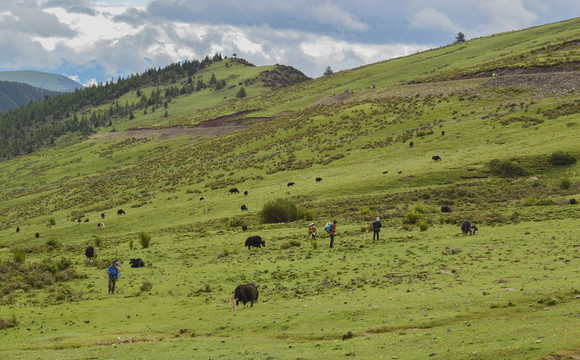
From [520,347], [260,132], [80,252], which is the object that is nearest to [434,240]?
[520,347]

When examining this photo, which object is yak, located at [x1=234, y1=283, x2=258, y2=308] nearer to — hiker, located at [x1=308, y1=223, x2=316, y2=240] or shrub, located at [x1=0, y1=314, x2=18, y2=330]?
shrub, located at [x1=0, y1=314, x2=18, y2=330]

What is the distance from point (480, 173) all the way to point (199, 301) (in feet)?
131

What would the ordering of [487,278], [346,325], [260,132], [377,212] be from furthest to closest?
[260,132], [377,212], [487,278], [346,325]

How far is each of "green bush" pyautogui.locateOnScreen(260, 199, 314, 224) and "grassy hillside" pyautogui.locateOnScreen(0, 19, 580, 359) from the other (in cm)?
152

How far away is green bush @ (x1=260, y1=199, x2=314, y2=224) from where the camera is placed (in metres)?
45.9

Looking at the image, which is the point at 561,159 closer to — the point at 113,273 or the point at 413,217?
the point at 413,217

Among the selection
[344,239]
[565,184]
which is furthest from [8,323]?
[565,184]

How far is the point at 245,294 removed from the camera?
2050 centimetres

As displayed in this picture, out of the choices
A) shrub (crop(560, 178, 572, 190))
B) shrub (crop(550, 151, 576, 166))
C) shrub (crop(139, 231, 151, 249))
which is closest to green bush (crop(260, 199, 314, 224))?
shrub (crop(139, 231, 151, 249))

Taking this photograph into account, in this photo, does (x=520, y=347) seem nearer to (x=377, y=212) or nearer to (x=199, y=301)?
(x=199, y=301)

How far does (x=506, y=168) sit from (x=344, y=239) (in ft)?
87.7

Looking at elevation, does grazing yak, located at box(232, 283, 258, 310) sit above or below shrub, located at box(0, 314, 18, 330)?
above

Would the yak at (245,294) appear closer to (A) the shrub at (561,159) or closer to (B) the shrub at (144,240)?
(B) the shrub at (144,240)

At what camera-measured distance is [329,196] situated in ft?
176
